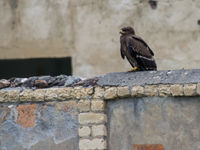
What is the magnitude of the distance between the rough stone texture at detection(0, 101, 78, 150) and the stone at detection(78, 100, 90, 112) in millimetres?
73

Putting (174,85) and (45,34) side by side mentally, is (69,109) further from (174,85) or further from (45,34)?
(45,34)

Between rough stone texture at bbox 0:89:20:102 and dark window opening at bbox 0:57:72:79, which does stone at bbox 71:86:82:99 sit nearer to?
rough stone texture at bbox 0:89:20:102

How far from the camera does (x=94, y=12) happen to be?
37.6ft

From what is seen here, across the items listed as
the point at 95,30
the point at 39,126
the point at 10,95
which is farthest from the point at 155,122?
the point at 95,30

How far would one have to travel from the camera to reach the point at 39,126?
7.39m

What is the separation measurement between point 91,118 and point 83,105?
0.62ft

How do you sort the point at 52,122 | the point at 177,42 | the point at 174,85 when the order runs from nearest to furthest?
the point at 174,85
the point at 52,122
the point at 177,42

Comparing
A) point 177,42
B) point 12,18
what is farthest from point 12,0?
point 177,42

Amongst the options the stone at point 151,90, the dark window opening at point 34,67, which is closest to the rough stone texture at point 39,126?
the stone at point 151,90

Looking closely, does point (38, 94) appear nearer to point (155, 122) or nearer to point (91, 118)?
point (91, 118)

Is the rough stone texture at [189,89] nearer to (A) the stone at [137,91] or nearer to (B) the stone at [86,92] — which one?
(A) the stone at [137,91]

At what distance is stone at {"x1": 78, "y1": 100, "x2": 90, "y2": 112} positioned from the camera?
23.6 ft

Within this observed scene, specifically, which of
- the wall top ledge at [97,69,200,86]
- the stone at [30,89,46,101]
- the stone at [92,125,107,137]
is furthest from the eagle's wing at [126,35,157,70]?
the stone at [30,89,46,101]

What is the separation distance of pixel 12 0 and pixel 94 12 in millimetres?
1700
